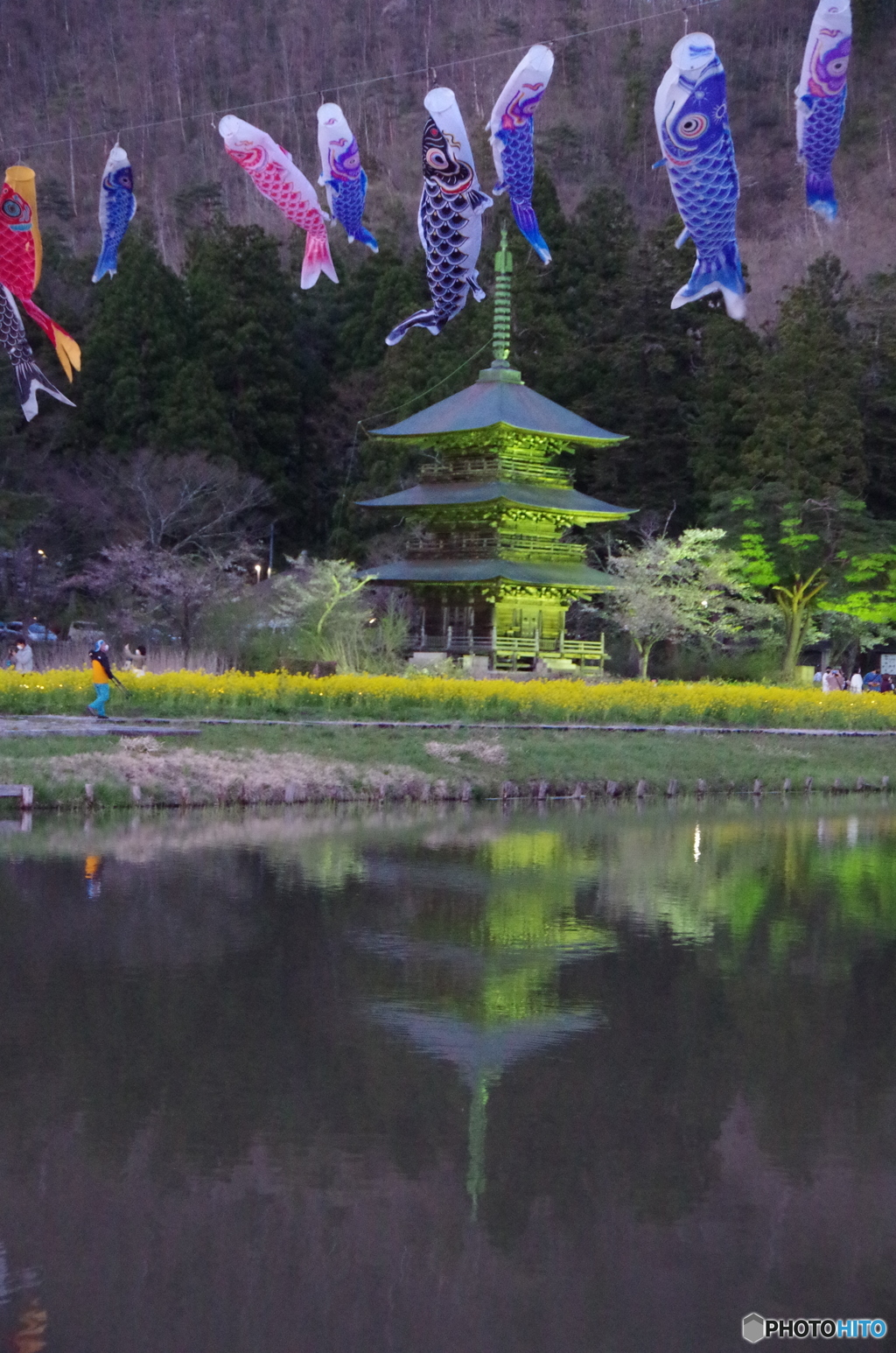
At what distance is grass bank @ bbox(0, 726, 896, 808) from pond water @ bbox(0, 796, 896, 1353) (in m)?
5.04

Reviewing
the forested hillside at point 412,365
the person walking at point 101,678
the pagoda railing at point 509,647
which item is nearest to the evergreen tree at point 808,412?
the forested hillside at point 412,365

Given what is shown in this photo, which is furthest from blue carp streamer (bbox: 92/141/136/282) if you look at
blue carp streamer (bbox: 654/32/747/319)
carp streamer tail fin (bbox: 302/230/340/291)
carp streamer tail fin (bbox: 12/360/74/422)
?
blue carp streamer (bbox: 654/32/747/319)

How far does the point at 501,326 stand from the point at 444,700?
1658cm

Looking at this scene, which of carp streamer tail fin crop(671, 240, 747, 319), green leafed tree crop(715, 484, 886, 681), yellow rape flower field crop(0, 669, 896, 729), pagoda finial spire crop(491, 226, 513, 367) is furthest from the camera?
green leafed tree crop(715, 484, 886, 681)

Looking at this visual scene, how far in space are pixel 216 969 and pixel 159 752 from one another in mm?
10178

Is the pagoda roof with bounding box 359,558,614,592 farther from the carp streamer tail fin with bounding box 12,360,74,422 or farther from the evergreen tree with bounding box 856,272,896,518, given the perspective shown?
the evergreen tree with bounding box 856,272,896,518

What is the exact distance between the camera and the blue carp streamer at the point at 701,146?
2441cm

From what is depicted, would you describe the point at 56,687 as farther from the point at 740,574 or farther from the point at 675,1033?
the point at 740,574

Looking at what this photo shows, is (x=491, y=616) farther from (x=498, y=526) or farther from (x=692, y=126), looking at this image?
(x=692, y=126)

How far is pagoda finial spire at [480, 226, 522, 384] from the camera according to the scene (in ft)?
136

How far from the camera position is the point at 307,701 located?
27297 millimetres

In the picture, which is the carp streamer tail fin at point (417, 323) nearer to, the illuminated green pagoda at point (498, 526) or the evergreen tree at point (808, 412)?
the illuminated green pagoda at point (498, 526)

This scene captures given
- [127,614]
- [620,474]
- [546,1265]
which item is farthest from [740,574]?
[546,1265]

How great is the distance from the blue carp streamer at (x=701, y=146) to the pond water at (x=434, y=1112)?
49.3 feet
